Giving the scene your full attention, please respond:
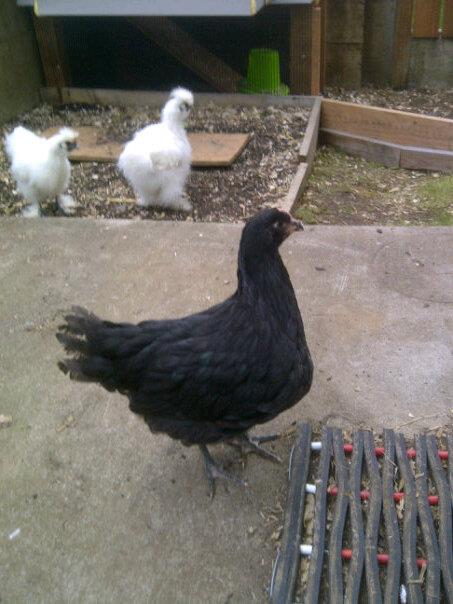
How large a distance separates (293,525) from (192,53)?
6.30 m

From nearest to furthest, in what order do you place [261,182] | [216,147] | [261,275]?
[261,275], [261,182], [216,147]

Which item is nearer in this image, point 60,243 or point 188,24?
point 60,243

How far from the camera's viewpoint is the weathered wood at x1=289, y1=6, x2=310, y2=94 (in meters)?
5.89

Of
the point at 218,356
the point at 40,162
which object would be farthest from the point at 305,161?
the point at 218,356

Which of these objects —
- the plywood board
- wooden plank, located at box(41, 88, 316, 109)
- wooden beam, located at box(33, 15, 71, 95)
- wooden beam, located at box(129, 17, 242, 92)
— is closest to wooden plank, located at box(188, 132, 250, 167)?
the plywood board

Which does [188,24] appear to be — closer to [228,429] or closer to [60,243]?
[60,243]

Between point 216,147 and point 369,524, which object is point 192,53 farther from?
point 369,524

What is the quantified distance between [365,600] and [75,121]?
5.75 metres

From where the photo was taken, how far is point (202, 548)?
183 cm

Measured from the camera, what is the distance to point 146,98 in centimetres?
643

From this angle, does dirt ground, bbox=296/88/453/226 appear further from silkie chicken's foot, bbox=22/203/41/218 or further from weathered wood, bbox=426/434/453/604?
weathered wood, bbox=426/434/453/604

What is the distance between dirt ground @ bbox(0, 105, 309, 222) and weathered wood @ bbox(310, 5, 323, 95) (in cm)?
42

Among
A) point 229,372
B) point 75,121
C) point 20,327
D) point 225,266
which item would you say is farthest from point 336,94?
point 229,372

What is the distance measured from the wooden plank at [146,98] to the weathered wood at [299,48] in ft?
0.71
